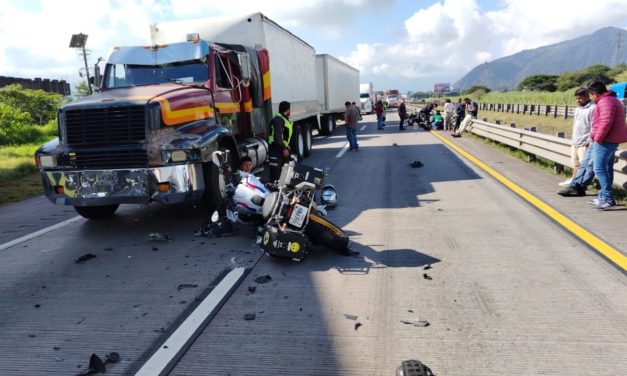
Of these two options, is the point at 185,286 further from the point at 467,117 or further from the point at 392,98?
the point at 392,98

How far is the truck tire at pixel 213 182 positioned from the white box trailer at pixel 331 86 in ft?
46.4

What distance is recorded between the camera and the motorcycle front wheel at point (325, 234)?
5480 millimetres

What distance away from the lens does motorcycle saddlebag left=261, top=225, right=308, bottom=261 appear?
17.2ft

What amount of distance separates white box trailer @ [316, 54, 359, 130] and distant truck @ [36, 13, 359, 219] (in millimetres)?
11832

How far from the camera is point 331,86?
2602cm

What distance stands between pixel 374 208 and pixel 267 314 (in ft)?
13.6

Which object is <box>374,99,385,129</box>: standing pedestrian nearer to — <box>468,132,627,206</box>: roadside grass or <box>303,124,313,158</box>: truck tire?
<box>468,132,627,206</box>: roadside grass

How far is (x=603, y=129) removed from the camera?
6.97 metres

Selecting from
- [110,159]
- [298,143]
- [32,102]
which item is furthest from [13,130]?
[110,159]

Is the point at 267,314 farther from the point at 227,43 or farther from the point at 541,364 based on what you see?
the point at 227,43

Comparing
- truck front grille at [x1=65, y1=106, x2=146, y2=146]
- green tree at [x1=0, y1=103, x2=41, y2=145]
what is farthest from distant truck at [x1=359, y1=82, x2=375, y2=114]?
truck front grille at [x1=65, y1=106, x2=146, y2=146]

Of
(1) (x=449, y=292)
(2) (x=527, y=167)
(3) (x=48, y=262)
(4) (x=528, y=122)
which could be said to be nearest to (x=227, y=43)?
(3) (x=48, y=262)

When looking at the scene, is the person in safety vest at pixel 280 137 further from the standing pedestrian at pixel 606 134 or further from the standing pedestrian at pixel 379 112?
the standing pedestrian at pixel 379 112

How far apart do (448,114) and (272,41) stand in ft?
48.1
